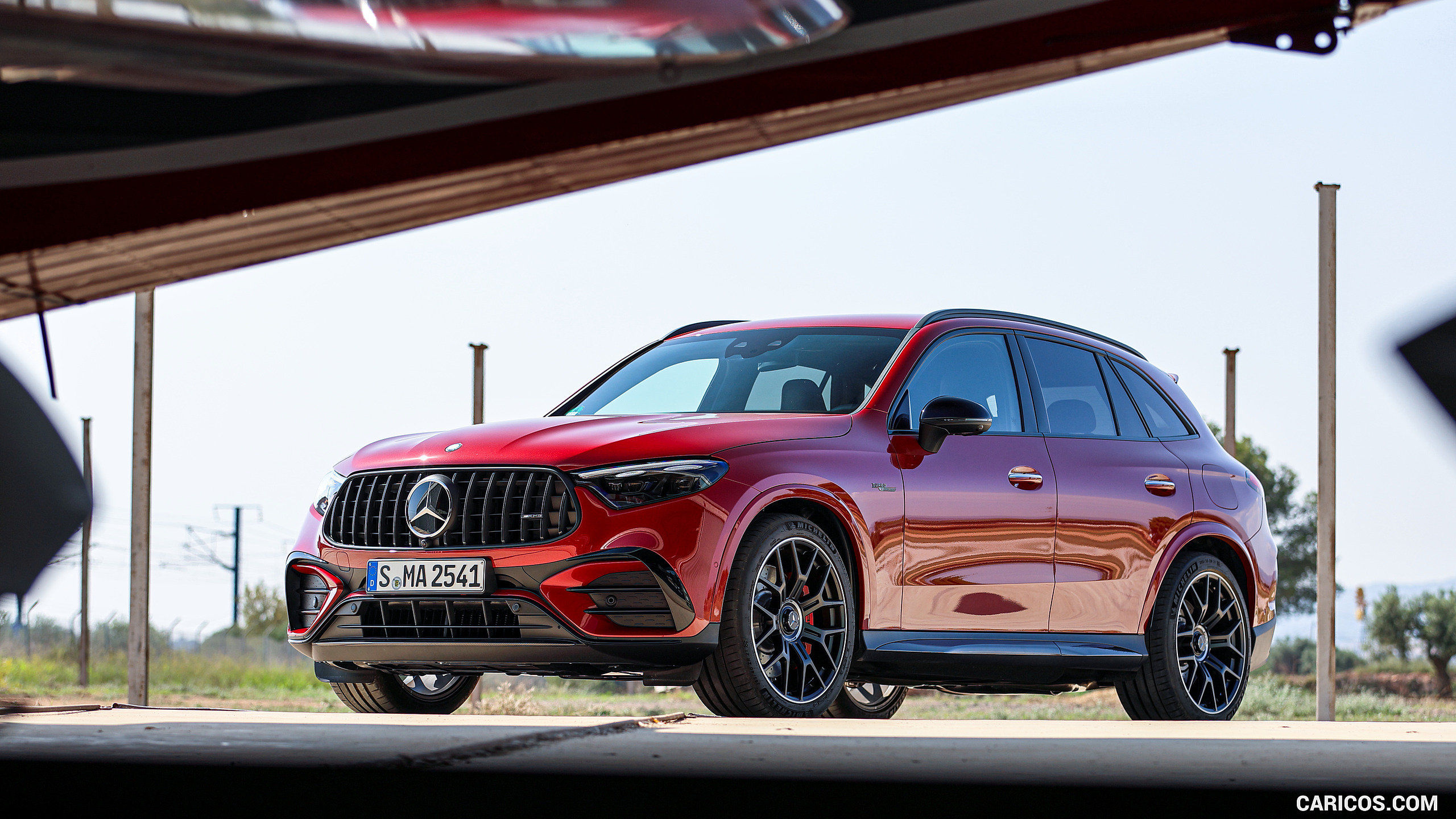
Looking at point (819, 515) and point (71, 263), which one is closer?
point (819, 515)

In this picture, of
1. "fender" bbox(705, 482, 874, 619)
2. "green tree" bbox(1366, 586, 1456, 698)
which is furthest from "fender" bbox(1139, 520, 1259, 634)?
"green tree" bbox(1366, 586, 1456, 698)

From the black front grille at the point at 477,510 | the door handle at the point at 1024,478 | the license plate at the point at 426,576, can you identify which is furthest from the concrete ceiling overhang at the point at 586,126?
the license plate at the point at 426,576

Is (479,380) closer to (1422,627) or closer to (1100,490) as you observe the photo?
(1100,490)


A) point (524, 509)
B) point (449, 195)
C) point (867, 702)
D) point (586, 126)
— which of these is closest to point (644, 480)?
point (524, 509)

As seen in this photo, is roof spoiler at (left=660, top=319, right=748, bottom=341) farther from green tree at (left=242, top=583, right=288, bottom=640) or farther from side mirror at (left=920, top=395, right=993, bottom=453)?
green tree at (left=242, top=583, right=288, bottom=640)

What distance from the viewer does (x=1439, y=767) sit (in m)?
4.50

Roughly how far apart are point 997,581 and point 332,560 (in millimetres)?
2841

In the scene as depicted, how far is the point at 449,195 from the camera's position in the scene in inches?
436

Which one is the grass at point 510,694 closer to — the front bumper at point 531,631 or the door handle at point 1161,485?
the door handle at point 1161,485

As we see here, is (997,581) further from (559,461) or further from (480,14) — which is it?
(480,14)

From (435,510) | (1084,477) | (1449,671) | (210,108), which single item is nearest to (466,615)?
(435,510)

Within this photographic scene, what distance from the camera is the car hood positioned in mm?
6477

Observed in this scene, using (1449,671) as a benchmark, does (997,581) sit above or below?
above

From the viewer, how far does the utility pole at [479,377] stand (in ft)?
114
